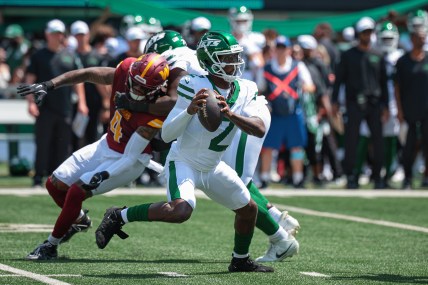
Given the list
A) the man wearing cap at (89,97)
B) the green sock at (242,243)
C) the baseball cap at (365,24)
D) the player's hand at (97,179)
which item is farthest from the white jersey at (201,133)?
the man wearing cap at (89,97)

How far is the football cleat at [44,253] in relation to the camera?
873 cm

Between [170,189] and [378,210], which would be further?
[378,210]

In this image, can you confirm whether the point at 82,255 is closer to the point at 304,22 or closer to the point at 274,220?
the point at 274,220

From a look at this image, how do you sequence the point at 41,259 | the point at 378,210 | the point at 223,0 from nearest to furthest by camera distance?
the point at 41,259 → the point at 378,210 → the point at 223,0

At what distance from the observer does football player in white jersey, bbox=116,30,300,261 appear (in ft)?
29.4

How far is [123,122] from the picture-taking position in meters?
9.21

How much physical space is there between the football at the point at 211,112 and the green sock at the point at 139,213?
77 centimetres

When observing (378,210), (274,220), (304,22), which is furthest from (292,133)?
(274,220)

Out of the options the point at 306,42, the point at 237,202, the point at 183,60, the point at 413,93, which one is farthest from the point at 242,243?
the point at 306,42

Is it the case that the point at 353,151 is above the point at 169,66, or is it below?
below

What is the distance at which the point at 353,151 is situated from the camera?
627 inches

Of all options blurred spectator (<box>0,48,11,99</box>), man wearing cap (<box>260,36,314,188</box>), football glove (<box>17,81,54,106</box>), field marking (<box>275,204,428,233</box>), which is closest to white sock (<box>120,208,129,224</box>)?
football glove (<box>17,81,54,106</box>)

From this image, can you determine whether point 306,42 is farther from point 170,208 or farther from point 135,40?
point 170,208

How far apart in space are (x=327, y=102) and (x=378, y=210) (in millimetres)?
4097
